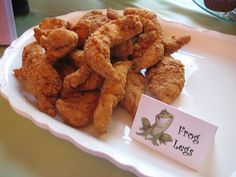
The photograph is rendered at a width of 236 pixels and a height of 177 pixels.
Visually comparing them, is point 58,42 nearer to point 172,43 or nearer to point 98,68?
point 98,68

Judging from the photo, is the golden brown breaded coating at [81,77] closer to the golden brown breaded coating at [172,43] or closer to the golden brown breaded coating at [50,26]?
the golden brown breaded coating at [50,26]

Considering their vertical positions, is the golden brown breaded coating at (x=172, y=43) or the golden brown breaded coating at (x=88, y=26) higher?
the golden brown breaded coating at (x=88, y=26)

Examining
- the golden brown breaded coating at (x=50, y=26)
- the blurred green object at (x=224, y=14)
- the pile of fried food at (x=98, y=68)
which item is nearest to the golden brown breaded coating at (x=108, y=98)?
the pile of fried food at (x=98, y=68)

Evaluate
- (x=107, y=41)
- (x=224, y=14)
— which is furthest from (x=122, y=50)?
(x=224, y=14)

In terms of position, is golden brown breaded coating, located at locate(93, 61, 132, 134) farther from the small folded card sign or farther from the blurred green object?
the blurred green object

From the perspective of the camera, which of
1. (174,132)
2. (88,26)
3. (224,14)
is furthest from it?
(224,14)

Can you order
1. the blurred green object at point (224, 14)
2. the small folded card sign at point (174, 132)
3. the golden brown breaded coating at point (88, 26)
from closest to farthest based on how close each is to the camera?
1. the small folded card sign at point (174, 132)
2. the golden brown breaded coating at point (88, 26)
3. the blurred green object at point (224, 14)
